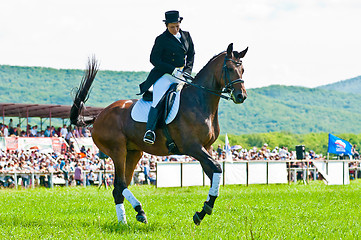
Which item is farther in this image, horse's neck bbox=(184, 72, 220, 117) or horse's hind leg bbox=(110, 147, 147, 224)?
horse's hind leg bbox=(110, 147, 147, 224)

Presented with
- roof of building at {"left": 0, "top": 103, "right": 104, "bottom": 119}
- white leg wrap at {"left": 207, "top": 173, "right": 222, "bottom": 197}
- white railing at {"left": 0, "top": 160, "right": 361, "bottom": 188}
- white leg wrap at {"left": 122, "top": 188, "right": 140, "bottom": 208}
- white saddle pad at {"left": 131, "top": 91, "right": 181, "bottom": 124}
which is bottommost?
white railing at {"left": 0, "top": 160, "right": 361, "bottom": 188}

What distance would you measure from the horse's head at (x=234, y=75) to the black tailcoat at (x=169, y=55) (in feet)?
2.66

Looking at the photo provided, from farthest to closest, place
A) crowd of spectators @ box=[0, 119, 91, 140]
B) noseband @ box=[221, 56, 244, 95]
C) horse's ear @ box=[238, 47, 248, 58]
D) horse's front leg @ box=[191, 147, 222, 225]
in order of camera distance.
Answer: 1. crowd of spectators @ box=[0, 119, 91, 140]
2. horse's ear @ box=[238, 47, 248, 58]
3. noseband @ box=[221, 56, 244, 95]
4. horse's front leg @ box=[191, 147, 222, 225]

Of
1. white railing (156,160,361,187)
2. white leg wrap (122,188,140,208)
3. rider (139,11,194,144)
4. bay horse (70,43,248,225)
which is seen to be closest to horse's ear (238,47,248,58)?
bay horse (70,43,248,225)

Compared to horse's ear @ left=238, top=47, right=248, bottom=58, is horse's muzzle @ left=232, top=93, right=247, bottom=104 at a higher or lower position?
lower

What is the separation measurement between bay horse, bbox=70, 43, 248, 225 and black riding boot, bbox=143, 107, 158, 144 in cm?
21

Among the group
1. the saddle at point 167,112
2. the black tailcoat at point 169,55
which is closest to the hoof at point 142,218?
the saddle at point 167,112

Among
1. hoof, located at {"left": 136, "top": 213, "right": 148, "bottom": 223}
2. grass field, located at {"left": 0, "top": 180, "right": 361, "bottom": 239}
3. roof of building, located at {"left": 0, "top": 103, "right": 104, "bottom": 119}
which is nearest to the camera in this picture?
grass field, located at {"left": 0, "top": 180, "right": 361, "bottom": 239}

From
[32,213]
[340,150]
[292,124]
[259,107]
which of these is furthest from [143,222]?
[259,107]

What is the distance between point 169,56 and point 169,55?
18mm

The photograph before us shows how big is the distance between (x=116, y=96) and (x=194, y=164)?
579 feet

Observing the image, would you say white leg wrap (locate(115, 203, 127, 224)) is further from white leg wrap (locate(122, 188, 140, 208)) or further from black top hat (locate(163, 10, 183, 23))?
black top hat (locate(163, 10, 183, 23))

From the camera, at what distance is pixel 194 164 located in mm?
21594

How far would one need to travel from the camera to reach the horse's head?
8203 mm
